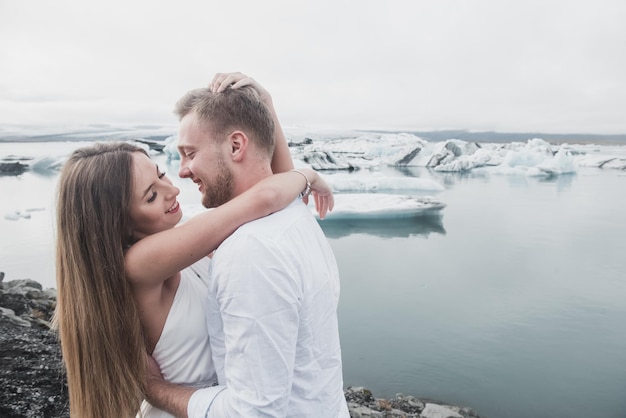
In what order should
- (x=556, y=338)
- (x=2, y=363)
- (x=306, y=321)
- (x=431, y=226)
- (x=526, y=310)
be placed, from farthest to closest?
(x=431, y=226), (x=526, y=310), (x=556, y=338), (x=2, y=363), (x=306, y=321)

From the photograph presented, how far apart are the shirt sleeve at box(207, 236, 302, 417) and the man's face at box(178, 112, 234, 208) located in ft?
0.89

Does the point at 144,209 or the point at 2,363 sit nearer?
the point at 144,209

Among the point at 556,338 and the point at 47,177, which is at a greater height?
the point at 556,338

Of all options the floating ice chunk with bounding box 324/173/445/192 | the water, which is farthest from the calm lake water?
the floating ice chunk with bounding box 324/173/445/192

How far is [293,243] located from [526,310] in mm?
6507

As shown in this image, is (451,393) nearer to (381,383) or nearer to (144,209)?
(381,383)

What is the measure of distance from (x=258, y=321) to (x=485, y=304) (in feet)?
21.2

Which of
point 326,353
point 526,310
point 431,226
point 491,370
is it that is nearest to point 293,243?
point 326,353

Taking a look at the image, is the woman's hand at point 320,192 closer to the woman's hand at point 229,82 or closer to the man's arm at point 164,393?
the woman's hand at point 229,82

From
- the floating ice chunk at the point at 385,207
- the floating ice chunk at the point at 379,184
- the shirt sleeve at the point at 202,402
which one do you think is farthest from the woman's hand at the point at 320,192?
the floating ice chunk at the point at 379,184

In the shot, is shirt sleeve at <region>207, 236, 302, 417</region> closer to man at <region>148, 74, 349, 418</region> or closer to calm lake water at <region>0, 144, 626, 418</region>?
man at <region>148, 74, 349, 418</region>

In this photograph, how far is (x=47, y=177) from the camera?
25.0m

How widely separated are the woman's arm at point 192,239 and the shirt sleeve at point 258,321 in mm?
112

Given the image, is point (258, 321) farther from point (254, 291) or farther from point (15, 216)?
point (15, 216)
